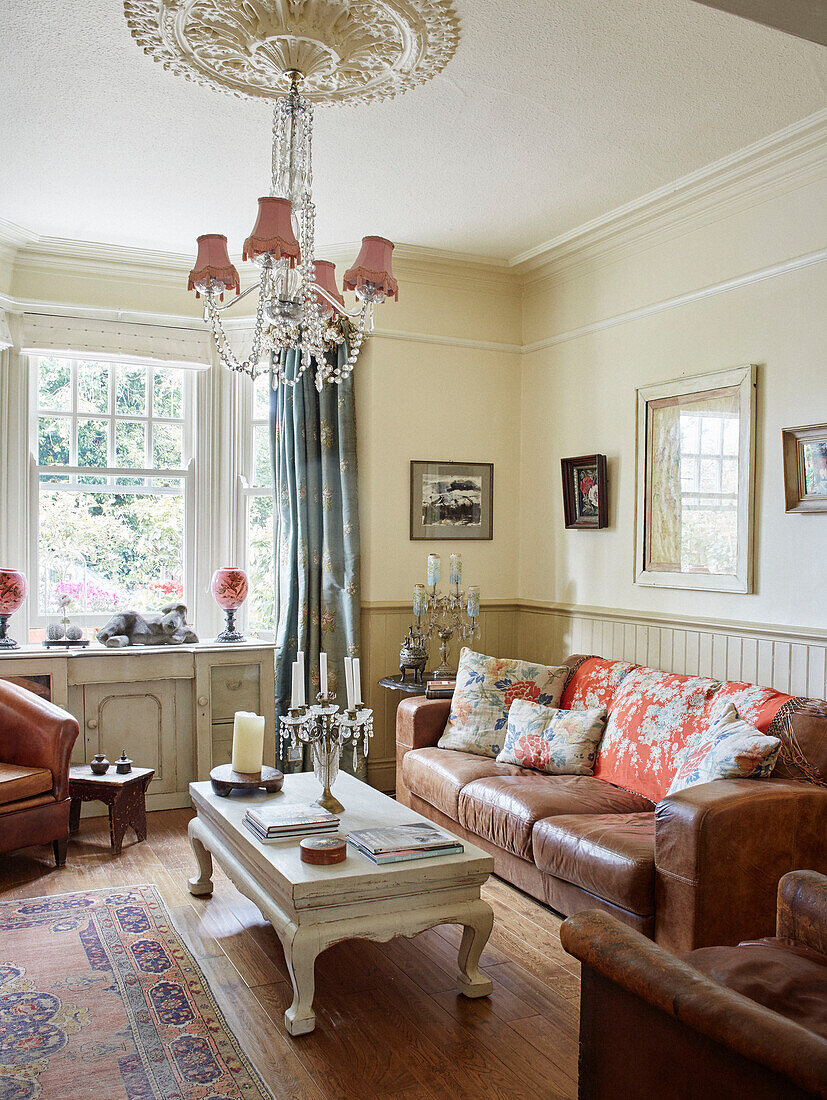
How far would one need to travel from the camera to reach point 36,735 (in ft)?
12.6

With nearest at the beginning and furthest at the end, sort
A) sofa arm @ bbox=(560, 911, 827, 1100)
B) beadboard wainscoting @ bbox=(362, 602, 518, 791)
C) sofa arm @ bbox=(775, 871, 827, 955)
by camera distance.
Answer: sofa arm @ bbox=(560, 911, 827, 1100)
sofa arm @ bbox=(775, 871, 827, 955)
beadboard wainscoting @ bbox=(362, 602, 518, 791)

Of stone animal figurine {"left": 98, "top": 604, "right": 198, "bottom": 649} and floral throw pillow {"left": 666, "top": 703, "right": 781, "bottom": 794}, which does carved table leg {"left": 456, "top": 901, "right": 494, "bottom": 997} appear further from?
stone animal figurine {"left": 98, "top": 604, "right": 198, "bottom": 649}

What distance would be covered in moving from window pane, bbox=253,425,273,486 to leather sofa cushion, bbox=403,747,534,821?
6.20 feet

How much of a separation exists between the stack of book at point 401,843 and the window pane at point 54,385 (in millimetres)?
3183

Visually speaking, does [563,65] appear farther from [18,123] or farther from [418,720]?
[418,720]

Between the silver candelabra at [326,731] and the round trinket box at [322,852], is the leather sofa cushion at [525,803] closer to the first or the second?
the silver candelabra at [326,731]

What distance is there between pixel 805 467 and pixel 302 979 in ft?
8.24

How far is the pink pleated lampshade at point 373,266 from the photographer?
310cm

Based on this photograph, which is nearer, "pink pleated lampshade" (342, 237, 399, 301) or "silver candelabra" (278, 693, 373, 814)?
"silver candelabra" (278, 693, 373, 814)

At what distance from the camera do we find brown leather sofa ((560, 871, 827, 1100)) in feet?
4.61

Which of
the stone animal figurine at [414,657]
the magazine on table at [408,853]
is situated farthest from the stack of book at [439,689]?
the magazine on table at [408,853]

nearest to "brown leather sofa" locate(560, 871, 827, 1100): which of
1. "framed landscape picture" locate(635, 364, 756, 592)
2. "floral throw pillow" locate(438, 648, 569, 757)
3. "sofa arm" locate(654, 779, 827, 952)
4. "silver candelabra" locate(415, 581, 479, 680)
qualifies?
"sofa arm" locate(654, 779, 827, 952)

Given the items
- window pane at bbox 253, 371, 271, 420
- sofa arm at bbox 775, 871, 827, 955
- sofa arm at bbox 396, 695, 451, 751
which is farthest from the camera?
window pane at bbox 253, 371, 271, 420

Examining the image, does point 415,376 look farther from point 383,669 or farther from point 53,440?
point 53,440
